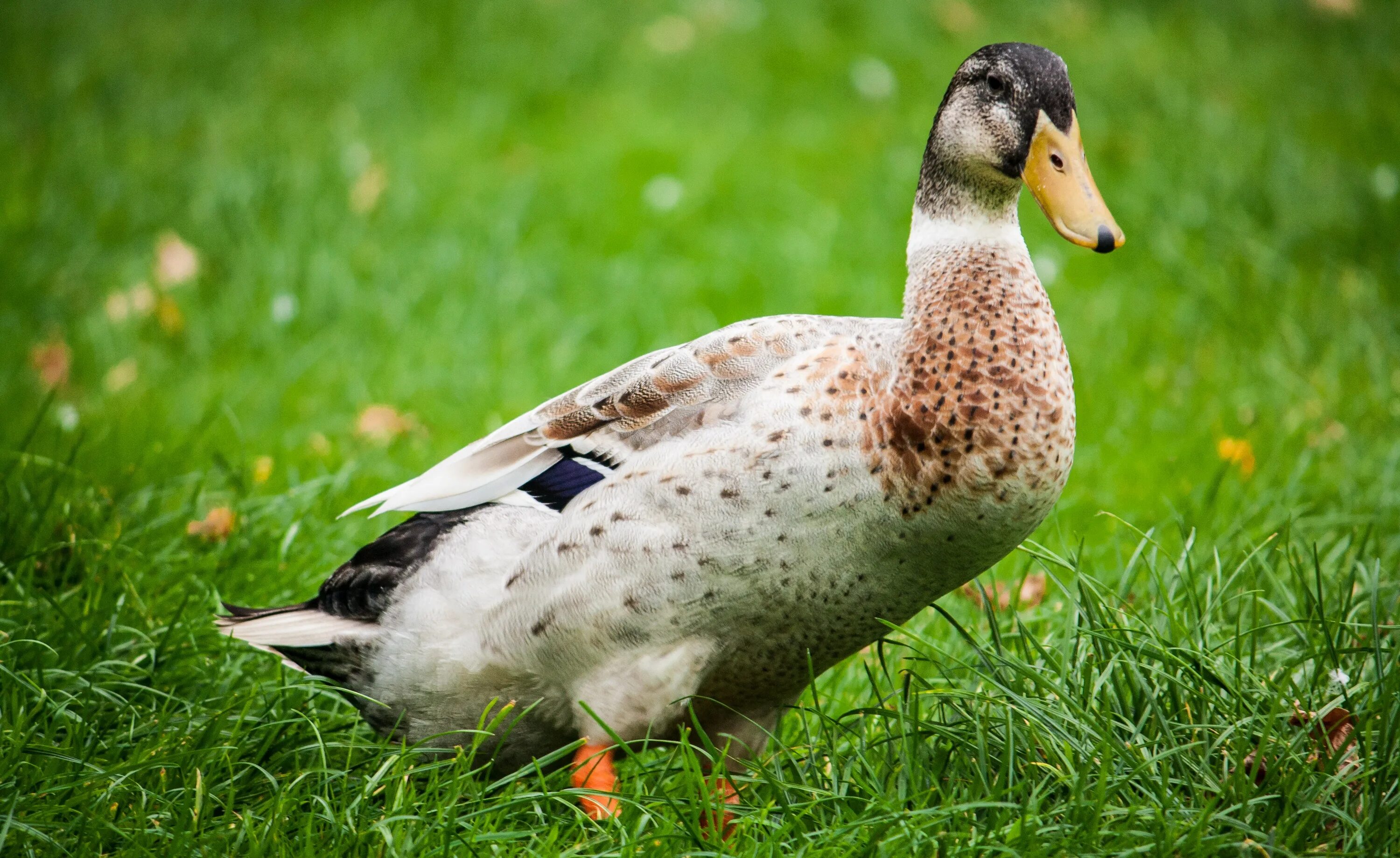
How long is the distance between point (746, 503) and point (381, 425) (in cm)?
251

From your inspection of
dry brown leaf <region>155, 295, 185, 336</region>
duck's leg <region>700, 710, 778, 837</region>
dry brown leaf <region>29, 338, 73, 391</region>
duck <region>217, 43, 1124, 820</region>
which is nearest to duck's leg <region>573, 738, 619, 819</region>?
duck <region>217, 43, 1124, 820</region>

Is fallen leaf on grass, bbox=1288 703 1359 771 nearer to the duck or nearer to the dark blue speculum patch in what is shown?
the duck

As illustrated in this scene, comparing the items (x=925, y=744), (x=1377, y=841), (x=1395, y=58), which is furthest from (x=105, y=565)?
(x=1395, y=58)

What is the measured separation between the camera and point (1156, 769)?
7.09 feet

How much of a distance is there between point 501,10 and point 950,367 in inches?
236

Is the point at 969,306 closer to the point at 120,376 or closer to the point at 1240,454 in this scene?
the point at 1240,454

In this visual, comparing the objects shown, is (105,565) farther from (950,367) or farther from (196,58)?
(196,58)

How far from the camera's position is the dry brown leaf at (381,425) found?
4.35m

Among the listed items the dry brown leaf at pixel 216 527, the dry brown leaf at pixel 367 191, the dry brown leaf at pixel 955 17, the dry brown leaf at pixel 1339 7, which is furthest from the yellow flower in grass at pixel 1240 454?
the dry brown leaf at pixel 1339 7

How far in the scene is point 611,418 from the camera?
2.41 metres

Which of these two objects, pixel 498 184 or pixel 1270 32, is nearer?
pixel 498 184

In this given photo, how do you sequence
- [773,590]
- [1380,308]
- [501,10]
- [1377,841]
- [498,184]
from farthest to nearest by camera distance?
1. [501,10]
2. [498,184]
3. [1380,308]
4. [773,590]
5. [1377,841]

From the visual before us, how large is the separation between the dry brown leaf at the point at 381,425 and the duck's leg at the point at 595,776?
2.16 meters

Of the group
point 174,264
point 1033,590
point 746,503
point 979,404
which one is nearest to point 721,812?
point 746,503
